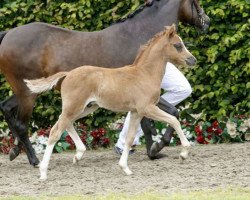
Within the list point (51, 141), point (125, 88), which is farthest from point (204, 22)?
point (51, 141)

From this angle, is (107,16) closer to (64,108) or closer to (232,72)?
(232,72)

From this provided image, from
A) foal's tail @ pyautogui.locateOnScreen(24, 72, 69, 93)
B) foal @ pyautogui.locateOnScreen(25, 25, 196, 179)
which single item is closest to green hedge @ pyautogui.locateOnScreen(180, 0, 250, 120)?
foal @ pyautogui.locateOnScreen(25, 25, 196, 179)

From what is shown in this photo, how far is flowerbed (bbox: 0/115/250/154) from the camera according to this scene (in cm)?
1111

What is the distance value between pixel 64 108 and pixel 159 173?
1236 mm

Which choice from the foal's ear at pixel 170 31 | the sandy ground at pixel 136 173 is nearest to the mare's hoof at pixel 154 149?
the sandy ground at pixel 136 173

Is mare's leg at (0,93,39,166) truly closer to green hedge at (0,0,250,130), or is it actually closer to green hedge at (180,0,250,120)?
green hedge at (0,0,250,130)

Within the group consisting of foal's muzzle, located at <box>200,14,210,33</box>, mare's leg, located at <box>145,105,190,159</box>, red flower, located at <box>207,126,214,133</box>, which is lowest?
red flower, located at <box>207,126,214,133</box>

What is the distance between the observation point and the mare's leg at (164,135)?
31.3ft

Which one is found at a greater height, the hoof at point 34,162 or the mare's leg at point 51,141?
the mare's leg at point 51,141

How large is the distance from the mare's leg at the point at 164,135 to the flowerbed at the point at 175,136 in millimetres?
1331

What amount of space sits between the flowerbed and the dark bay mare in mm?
1330

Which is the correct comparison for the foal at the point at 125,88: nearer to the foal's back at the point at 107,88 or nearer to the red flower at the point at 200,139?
the foal's back at the point at 107,88

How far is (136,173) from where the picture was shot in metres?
8.75

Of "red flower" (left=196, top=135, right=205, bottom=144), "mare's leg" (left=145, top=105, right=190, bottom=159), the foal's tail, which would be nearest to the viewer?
"mare's leg" (left=145, top=105, right=190, bottom=159)
